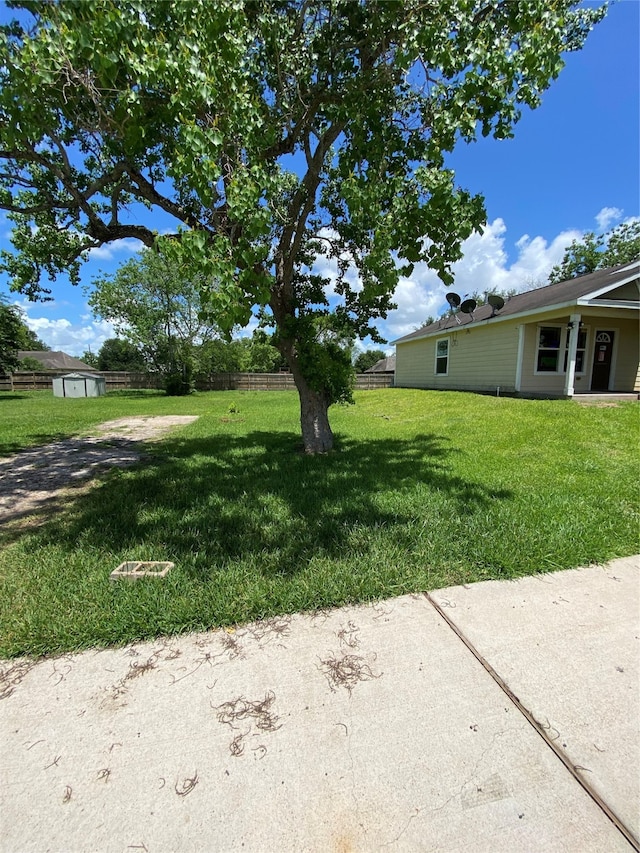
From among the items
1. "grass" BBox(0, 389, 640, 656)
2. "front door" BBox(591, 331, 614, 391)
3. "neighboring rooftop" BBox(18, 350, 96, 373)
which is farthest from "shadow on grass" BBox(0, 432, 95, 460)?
"neighboring rooftop" BBox(18, 350, 96, 373)

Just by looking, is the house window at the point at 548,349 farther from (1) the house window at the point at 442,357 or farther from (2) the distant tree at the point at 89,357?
(2) the distant tree at the point at 89,357

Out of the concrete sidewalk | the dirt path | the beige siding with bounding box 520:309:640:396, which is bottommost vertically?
Answer: the concrete sidewalk

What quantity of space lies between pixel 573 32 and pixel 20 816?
6.66m

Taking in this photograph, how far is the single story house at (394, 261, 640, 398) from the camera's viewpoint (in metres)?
10.1

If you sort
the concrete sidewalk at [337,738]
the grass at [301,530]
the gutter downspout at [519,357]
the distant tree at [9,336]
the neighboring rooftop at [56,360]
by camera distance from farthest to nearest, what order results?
the neighboring rooftop at [56,360] → the distant tree at [9,336] → the gutter downspout at [519,357] → the grass at [301,530] → the concrete sidewalk at [337,738]

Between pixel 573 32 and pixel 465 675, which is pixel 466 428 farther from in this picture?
pixel 465 675

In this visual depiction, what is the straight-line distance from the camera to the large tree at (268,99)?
8.68 ft

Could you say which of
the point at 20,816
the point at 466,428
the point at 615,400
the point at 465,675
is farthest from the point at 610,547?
the point at 615,400

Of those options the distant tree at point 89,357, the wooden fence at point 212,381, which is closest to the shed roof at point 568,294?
the wooden fence at point 212,381

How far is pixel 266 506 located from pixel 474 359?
12.2 meters

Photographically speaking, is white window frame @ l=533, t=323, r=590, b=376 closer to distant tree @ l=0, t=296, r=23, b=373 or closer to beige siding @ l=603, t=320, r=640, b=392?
beige siding @ l=603, t=320, r=640, b=392

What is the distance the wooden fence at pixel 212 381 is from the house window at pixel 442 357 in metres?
6.80

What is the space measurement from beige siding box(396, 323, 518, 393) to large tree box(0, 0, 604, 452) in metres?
8.94

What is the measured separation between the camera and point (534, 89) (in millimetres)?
3393
